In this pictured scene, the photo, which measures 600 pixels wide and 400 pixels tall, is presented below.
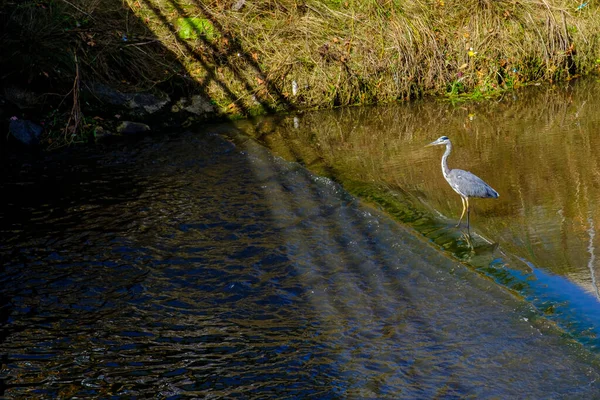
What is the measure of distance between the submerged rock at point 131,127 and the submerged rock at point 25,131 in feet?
3.63

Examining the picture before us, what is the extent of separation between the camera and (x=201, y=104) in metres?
11.2

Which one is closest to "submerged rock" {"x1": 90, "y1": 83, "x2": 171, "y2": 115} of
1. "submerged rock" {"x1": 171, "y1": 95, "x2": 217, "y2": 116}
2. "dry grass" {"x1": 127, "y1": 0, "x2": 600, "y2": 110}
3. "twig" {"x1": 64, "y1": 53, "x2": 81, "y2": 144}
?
"submerged rock" {"x1": 171, "y1": 95, "x2": 217, "y2": 116}

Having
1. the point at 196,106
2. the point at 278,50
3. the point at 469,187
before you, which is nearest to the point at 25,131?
the point at 196,106

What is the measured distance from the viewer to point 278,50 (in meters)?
11.7

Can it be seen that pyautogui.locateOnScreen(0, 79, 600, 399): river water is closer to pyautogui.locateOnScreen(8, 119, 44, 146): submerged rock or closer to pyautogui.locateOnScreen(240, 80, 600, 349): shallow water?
pyautogui.locateOnScreen(240, 80, 600, 349): shallow water

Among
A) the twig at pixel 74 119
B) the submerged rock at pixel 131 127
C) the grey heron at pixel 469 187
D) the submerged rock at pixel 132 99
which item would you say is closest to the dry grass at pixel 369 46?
the submerged rock at pixel 132 99

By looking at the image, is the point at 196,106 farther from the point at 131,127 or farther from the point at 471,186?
the point at 471,186

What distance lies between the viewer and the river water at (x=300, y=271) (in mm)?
4660

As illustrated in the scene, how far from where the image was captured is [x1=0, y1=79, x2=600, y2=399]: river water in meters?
4.66

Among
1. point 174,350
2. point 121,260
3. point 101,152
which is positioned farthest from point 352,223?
point 101,152

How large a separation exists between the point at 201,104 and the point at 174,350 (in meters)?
6.79

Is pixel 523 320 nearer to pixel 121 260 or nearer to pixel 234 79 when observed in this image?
pixel 121 260

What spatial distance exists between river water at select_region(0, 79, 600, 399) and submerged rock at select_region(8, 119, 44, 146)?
565mm

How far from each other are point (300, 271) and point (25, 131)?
560cm
